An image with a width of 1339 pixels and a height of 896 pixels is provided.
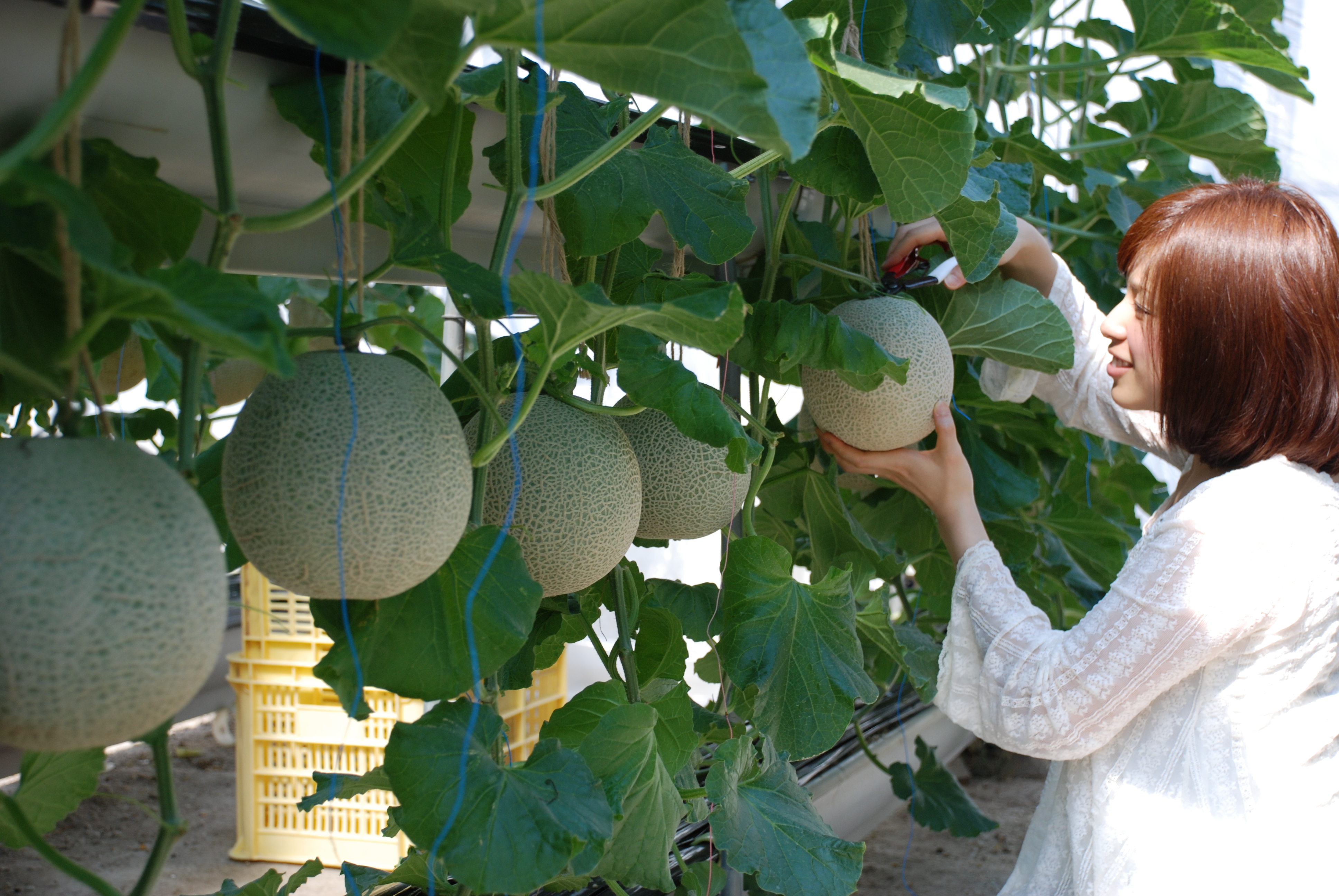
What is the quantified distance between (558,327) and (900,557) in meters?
1.59

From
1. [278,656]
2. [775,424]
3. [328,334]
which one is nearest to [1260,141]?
[775,424]

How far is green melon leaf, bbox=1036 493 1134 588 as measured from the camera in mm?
1947

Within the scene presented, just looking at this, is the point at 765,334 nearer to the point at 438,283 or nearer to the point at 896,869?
the point at 438,283

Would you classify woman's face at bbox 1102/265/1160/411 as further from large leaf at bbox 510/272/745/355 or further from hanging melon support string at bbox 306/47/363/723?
hanging melon support string at bbox 306/47/363/723

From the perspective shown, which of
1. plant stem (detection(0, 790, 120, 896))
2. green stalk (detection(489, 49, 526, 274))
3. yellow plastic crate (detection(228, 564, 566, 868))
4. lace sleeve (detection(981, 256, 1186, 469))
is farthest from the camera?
yellow plastic crate (detection(228, 564, 566, 868))

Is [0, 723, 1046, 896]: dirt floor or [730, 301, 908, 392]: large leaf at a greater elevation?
[730, 301, 908, 392]: large leaf

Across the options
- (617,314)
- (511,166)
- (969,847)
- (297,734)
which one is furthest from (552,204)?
(969,847)

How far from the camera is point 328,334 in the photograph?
67 centimetres

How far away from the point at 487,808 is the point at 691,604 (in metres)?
0.47

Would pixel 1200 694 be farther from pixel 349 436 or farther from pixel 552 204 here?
pixel 349 436

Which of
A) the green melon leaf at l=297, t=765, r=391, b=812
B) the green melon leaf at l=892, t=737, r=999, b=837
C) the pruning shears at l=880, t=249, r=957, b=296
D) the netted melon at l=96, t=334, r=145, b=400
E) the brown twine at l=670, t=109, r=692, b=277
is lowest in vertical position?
the green melon leaf at l=892, t=737, r=999, b=837

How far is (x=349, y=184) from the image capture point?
595mm

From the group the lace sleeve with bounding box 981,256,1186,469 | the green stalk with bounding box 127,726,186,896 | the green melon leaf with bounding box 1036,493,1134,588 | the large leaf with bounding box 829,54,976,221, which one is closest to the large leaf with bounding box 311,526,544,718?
the green stalk with bounding box 127,726,186,896

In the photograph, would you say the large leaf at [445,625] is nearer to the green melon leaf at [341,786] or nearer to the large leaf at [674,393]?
the large leaf at [674,393]
